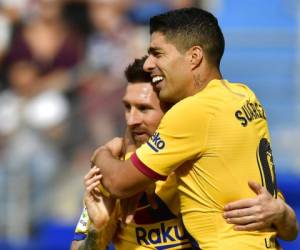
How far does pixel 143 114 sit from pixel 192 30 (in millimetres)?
621

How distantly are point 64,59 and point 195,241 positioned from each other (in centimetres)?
608

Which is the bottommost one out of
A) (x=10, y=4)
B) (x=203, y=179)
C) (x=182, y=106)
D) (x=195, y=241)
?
(x=195, y=241)

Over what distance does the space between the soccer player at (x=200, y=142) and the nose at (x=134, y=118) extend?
1.18 ft

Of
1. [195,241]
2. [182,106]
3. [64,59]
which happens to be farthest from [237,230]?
[64,59]

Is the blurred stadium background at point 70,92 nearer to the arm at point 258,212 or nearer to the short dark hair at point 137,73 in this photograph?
the short dark hair at point 137,73

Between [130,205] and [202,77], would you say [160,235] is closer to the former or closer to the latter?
[130,205]

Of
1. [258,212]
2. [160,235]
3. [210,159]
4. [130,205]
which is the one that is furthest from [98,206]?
[258,212]

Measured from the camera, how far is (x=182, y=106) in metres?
3.94

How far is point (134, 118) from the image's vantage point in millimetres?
4492

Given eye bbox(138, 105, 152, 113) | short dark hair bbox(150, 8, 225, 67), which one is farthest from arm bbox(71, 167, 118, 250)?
short dark hair bbox(150, 8, 225, 67)

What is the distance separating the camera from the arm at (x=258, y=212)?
393 cm

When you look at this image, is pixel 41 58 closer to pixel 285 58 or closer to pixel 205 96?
pixel 285 58

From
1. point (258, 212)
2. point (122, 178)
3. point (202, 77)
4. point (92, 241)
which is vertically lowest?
point (92, 241)

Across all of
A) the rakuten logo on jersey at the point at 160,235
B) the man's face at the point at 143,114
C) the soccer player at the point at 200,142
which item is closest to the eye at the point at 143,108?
the man's face at the point at 143,114
